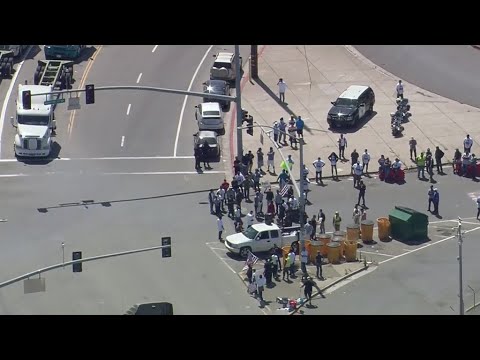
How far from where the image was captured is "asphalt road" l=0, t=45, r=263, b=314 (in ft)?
156

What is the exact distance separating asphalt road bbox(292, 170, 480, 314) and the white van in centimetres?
742

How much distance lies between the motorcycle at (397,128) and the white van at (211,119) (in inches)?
309

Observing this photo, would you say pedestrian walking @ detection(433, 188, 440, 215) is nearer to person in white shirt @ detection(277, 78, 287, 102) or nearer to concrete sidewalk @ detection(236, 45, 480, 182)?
concrete sidewalk @ detection(236, 45, 480, 182)

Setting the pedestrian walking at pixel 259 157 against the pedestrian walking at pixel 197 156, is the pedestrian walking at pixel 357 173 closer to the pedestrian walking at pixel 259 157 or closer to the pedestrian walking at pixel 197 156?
the pedestrian walking at pixel 259 157

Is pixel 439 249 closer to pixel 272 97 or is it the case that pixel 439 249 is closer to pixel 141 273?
pixel 141 273

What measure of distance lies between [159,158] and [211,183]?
3989 mm

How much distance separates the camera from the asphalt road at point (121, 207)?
47.5m

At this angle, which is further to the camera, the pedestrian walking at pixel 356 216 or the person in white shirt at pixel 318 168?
the person in white shirt at pixel 318 168

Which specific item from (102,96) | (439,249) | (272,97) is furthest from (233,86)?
(439,249)

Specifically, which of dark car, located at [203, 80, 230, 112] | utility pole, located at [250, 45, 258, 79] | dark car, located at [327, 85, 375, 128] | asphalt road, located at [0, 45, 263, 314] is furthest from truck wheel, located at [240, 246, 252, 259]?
utility pole, located at [250, 45, 258, 79]

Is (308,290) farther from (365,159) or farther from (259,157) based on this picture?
(365,159)

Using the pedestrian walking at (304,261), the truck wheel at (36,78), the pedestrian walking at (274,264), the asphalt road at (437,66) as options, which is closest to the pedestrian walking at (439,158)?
the asphalt road at (437,66)

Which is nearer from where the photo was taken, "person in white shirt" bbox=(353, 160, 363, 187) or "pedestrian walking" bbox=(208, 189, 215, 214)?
"pedestrian walking" bbox=(208, 189, 215, 214)

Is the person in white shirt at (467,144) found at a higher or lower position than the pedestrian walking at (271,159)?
higher
